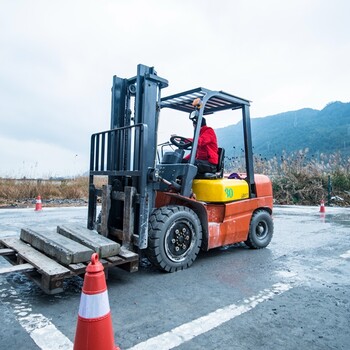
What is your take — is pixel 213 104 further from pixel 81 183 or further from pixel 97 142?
pixel 81 183

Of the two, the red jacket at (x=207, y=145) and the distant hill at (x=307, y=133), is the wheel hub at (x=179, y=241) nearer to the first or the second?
the red jacket at (x=207, y=145)

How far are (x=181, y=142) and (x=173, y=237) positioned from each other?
5.47 ft

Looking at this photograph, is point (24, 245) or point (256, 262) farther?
point (256, 262)

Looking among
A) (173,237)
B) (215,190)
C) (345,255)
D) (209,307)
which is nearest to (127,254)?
(173,237)

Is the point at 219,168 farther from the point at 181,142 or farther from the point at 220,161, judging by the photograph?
the point at 181,142

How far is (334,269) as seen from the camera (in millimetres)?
4617

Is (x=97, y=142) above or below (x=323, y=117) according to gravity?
below

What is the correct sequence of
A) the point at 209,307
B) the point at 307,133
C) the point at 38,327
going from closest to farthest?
the point at 38,327 → the point at 209,307 → the point at 307,133

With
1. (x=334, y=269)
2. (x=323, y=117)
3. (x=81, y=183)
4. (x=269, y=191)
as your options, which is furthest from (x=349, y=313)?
(x=323, y=117)

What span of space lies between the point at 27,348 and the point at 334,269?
4038 millimetres

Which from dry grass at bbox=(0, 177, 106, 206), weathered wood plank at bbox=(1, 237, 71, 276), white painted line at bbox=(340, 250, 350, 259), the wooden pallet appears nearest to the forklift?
the wooden pallet

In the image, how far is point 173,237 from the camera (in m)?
4.20

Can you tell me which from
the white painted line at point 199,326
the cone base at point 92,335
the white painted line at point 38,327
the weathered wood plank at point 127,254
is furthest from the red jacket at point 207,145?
the cone base at point 92,335

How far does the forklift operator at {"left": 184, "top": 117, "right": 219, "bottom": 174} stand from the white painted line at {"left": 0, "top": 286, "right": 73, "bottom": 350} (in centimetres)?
295
